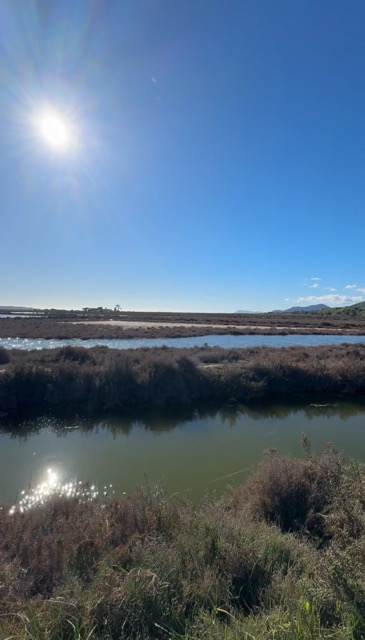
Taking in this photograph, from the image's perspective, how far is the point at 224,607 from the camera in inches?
129

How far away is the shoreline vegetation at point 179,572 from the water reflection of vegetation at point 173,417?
672 centimetres

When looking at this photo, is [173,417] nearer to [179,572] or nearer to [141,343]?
[179,572]

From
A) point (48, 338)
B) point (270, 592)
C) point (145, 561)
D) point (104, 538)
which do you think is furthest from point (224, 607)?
point (48, 338)

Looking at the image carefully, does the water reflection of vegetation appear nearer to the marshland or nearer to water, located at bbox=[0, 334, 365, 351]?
the marshland

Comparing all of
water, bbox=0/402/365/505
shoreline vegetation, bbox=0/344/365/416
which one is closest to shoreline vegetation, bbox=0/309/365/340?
shoreline vegetation, bbox=0/344/365/416

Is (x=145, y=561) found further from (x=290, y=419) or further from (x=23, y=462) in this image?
(x=290, y=419)

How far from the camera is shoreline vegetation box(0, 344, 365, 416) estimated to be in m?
14.3

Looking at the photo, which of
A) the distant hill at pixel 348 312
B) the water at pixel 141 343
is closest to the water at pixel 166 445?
the water at pixel 141 343

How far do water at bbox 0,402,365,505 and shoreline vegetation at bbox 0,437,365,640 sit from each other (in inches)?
85.1

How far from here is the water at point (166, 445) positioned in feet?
26.5

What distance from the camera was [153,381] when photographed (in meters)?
15.5

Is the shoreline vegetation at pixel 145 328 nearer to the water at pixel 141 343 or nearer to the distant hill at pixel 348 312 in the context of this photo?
the water at pixel 141 343

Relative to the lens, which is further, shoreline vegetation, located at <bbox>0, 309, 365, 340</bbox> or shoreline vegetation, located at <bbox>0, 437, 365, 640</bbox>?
shoreline vegetation, located at <bbox>0, 309, 365, 340</bbox>

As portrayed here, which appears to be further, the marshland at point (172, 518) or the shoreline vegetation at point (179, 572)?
the marshland at point (172, 518)
